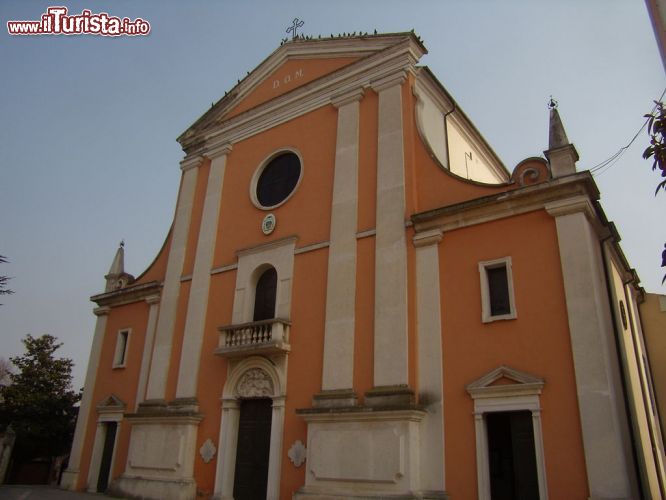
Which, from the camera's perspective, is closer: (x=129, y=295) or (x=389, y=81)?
(x=389, y=81)

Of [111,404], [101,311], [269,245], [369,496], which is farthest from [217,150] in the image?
[369,496]

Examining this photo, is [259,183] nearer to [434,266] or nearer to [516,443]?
[434,266]

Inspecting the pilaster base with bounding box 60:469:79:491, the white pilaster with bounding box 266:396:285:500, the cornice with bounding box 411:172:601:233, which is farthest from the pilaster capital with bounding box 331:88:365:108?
the pilaster base with bounding box 60:469:79:491

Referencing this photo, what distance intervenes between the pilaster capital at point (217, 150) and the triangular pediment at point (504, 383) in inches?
455

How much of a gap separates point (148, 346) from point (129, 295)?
236 centimetres

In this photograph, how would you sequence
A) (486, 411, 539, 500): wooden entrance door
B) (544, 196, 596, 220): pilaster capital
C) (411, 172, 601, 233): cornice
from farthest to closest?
1. (411, 172, 601, 233): cornice
2. (544, 196, 596, 220): pilaster capital
3. (486, 411, 539, 500): wooden entrance door

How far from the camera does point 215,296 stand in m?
16.6

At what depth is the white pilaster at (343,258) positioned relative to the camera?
13.0 m

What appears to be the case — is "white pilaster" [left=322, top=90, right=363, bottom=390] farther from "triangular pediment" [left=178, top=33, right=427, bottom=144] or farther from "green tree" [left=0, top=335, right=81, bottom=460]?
"green tree" [left=0, top=335, right=81, bottom=460]

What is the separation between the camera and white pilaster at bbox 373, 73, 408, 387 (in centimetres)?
Answer: 1221

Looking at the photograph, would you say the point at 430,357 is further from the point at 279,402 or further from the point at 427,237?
the point at 279,402

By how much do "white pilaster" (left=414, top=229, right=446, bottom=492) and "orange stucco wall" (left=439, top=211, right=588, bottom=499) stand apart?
132 mm

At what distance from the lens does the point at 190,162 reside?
19688 mm

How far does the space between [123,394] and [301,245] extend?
26.1ft
